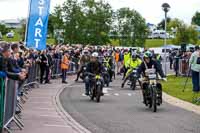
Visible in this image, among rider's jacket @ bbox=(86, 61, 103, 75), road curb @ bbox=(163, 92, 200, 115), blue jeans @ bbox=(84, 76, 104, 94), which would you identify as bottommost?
road curb @ bbox=(163, 92, 200, 115)

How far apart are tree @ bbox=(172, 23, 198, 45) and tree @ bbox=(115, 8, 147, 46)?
10.1m

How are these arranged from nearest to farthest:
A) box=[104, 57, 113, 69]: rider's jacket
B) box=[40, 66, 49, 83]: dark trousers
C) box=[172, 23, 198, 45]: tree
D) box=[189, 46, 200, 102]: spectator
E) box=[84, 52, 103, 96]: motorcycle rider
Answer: box=[84, 52, 103, 96]: motorcycle rider < box=[189, 46, 200, 102]: spectator < box=[40, 66, 49, 83]: dark trousers < box=[104, 57, 113, 69]: rider's jacket < box=[172, 23, 198, 45]: tree

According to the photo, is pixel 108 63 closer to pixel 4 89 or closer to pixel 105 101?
pixel 105 101

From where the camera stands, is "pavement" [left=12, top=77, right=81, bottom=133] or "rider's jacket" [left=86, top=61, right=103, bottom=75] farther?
"rider's jacket" [left=86, top=61, right=103, bottom=75]

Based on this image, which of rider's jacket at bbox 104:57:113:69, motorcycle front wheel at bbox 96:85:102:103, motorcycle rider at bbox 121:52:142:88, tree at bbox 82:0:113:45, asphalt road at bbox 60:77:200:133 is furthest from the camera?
tree at bbox 82:0:113:45

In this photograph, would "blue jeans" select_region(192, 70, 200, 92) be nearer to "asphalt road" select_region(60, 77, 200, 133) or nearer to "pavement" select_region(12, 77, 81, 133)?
"asphalt road" select_region(60, 77, 200, 133)

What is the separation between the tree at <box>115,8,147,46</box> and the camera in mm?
80938

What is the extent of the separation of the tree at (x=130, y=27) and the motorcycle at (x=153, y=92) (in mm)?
60428

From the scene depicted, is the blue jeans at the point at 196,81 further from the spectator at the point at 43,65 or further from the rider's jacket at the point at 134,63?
the spectator at the point at 43,65

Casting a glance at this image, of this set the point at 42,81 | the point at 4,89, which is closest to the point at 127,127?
the point at 4,89

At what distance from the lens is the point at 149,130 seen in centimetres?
1340

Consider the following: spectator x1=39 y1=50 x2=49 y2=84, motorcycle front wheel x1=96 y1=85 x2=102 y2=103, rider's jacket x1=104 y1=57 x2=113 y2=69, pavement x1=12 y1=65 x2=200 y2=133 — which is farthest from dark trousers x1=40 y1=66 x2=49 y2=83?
motorcycle front wheel x1=96 y1=85 x2=102 y2=103

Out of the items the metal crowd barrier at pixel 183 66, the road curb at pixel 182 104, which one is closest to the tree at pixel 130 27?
the metal crowd barrier at pixel 183 66

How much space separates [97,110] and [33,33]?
21.5 ft
